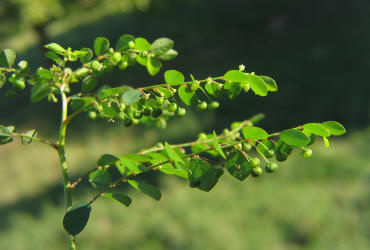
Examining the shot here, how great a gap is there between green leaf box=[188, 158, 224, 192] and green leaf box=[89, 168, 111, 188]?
289mm

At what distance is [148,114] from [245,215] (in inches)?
147

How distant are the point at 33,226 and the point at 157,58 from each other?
4744 millimetres

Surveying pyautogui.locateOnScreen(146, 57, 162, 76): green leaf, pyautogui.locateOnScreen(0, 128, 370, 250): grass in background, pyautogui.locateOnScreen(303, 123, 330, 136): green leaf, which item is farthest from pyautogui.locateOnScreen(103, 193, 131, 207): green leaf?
pyautogui.locateOnScreen(0, 128, 370, 250): grass in background

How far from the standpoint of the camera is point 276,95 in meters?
6.88

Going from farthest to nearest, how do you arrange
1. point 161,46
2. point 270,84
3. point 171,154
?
point 161,46, point 270,84, point 171,154

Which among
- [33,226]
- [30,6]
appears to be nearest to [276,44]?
[30,6]

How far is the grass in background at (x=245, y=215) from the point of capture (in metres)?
3.83

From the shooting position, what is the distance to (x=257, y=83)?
0.81 m

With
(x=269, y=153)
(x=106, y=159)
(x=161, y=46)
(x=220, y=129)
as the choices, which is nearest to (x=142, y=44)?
(x=161, y=46)

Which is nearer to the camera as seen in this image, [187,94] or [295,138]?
[295,138]

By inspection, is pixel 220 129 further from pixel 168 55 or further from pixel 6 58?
pixel 6 58

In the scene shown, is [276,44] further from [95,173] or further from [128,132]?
[95,173]

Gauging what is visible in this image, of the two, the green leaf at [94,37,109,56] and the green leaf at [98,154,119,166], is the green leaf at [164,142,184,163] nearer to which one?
the green leaf at [98,154,119,166]

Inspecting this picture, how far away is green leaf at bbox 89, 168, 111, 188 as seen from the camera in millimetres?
967
